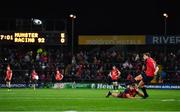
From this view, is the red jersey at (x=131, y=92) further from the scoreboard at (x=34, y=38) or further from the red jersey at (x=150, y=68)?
the scoreboard at (x=34, y=38)

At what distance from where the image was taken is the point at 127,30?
55.6 m

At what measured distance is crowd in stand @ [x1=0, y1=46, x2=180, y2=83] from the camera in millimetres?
43969

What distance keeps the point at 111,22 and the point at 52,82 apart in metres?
14.1

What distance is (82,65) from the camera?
44781 mm

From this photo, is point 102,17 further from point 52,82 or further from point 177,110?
point 177,110

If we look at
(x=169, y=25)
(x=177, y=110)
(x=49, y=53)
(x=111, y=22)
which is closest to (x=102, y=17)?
(x=111, y=22)

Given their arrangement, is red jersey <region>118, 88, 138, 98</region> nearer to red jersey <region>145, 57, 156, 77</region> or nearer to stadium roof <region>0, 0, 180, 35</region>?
red jersey <region>145, 57, 156, 77</region>

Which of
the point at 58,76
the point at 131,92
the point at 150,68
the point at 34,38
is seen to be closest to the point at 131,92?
the point at 131,92

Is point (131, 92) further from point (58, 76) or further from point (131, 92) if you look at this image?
point (58, 76)

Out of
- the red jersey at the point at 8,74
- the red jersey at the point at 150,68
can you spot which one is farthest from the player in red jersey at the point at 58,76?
the red jersey at the point at 150,68

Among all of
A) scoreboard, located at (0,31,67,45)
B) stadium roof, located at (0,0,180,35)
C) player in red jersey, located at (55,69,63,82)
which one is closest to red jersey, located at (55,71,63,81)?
player in red jersey, located at (55,69,63,82)

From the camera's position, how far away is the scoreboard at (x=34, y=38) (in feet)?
134

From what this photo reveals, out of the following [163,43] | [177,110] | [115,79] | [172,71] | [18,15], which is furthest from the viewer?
[18,15]

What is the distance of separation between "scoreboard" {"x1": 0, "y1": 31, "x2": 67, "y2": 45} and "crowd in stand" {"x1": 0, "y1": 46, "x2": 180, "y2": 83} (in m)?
3.71
